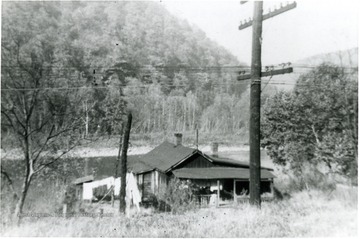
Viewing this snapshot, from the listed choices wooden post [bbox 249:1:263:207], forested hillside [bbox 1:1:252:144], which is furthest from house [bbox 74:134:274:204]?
wooden post [bbox 249:1:263:207]

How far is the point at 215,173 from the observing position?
25.8 m

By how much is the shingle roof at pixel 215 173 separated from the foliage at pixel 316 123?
2937 mm

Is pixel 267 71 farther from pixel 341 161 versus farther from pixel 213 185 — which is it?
pixel 213 185

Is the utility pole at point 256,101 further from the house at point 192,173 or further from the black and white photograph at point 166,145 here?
the house at point 192,173

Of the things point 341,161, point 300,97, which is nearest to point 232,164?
point 300,97

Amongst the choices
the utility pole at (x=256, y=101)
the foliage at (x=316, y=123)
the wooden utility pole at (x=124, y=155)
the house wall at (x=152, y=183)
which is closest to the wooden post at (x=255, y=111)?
the utility pole at (x=256, y=101)

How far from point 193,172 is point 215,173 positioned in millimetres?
1910

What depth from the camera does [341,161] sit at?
49.9 feet

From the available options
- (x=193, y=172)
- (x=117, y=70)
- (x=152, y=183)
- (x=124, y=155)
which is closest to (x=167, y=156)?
(x=152, y=183)

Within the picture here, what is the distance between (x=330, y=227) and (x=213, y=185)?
54.5 ft

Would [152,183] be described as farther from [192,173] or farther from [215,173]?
[215,173]

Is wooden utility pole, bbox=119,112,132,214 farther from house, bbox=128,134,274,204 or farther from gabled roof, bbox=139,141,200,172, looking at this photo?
gabled roof, bbox=139,141,200,172

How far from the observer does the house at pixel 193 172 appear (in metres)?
25.0

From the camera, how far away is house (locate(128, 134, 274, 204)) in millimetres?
25031
